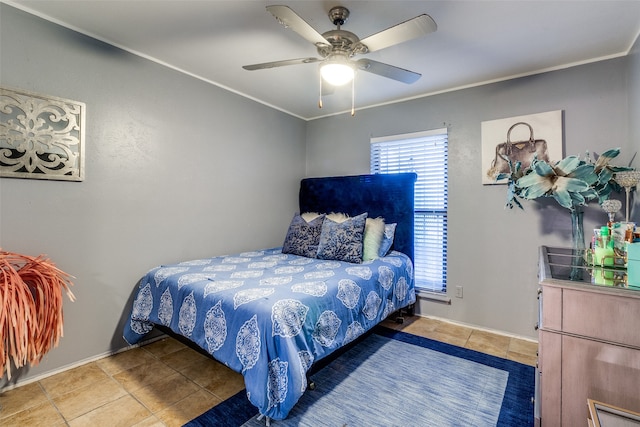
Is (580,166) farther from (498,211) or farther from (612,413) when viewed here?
(612,413)

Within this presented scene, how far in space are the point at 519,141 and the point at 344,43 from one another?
6.40 ft

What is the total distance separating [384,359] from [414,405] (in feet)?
1.83

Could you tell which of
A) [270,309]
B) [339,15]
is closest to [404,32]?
[339,15]

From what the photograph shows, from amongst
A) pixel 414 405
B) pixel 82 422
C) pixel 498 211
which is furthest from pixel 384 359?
pixel 82 422

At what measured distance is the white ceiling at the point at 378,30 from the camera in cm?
187

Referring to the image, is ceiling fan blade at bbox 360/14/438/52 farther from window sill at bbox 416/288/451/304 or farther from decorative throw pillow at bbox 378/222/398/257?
window sill at bbox 416/288/451/304

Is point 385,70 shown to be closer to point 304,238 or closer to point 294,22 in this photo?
point 294,22

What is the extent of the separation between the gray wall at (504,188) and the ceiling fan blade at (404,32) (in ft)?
5.65

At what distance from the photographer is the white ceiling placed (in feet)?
6.13

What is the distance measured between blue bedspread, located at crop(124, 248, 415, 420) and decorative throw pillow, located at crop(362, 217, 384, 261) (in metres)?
0.17

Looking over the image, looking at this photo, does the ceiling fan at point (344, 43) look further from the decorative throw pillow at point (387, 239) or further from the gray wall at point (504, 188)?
the decorative throw pillow at point (387, 239)

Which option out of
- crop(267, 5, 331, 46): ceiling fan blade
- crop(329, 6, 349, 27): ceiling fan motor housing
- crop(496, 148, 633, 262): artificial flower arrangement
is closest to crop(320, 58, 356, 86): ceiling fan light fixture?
crop(267, 5, 331, 46): ceiling fan blade

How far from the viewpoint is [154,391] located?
1955 mm

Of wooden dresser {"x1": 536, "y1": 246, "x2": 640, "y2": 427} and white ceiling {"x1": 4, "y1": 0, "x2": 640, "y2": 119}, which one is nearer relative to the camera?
wooden dresser {"x1": 536, "y1": 246, "x2": 640, "y2": 427}
